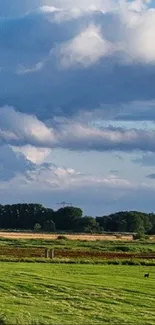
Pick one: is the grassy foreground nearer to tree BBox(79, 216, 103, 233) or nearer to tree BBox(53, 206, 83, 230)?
tree BBox(79, 216, 103, 233)

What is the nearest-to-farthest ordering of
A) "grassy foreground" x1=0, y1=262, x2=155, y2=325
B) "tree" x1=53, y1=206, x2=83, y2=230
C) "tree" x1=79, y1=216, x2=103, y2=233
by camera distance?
1. "grassy foreground" x1=0, y1=262, x2=155, y2=325
2. "tree" x1=79, y1=216, x2=103, y2=233
3. "tree" x1=53, y1=206, x2=83, y2=230

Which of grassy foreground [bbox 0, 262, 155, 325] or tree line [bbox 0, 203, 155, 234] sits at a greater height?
tree line [bbox 0, 203, 155, 234]

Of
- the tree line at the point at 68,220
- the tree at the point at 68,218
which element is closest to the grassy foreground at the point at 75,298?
the tree line at the point at 68,220

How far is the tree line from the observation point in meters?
121

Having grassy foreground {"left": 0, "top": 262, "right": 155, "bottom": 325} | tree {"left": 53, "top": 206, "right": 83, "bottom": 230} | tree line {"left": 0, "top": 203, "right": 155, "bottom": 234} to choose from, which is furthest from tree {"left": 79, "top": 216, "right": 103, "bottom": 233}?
grassy foreground {"left": 0, "top": 262, "right": 155, "bottom": 325}

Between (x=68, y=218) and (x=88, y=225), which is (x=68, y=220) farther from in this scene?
(x=88, y=225)

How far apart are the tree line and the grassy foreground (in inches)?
3604

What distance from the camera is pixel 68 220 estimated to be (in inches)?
4946

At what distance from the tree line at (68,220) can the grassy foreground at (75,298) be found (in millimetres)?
91547

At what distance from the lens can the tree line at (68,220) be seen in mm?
120625

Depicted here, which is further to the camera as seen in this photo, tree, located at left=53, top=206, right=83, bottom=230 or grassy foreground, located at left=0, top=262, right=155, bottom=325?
tree, located at left=53, top=206, right=83, bottom=230

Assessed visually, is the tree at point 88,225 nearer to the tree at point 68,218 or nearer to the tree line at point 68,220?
the tree line at point 68,220

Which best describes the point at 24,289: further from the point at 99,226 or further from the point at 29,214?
the point at 29,214

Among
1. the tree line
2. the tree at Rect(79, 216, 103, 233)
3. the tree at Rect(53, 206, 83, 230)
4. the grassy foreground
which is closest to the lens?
the grassy foreground
